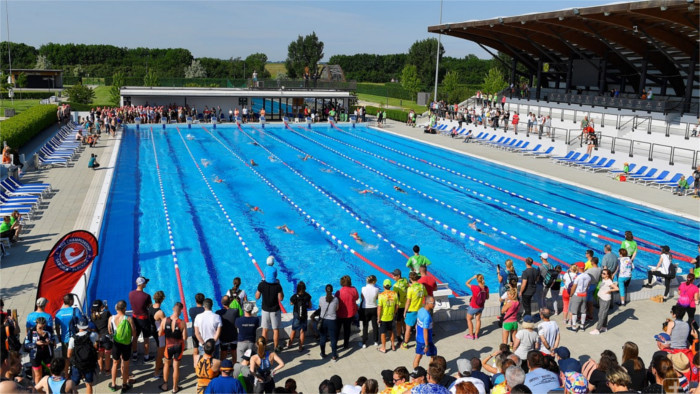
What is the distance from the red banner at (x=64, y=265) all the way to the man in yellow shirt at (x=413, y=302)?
4.42 m

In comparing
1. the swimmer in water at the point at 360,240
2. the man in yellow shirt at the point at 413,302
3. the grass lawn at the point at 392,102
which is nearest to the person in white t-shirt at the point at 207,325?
the man in yellow shirt at the point at 413,302

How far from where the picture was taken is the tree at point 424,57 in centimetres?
6809

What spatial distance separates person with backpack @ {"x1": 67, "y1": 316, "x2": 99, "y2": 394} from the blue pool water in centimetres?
424

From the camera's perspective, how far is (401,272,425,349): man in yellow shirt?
7609 mm

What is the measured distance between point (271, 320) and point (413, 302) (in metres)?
1.94

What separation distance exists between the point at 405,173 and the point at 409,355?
590 inches

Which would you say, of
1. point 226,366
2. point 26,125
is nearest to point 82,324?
point 226,366

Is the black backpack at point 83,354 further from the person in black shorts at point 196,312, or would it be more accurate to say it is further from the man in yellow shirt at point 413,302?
the man in yellow shirt at point 413,302

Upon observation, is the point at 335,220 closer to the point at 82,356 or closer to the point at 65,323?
the point at 65,323

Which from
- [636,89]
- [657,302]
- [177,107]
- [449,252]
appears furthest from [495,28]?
[657,302]

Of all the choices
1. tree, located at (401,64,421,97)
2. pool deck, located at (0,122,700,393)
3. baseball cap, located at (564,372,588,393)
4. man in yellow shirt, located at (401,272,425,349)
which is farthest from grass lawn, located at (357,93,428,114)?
baseball cap, located at (564,372,588,393)

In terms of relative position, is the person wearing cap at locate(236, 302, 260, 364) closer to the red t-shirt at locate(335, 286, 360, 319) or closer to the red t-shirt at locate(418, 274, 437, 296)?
the red t-shirt at locate(335, 286, 360, 319)

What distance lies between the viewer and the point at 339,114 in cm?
3934

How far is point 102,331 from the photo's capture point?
6738mm
